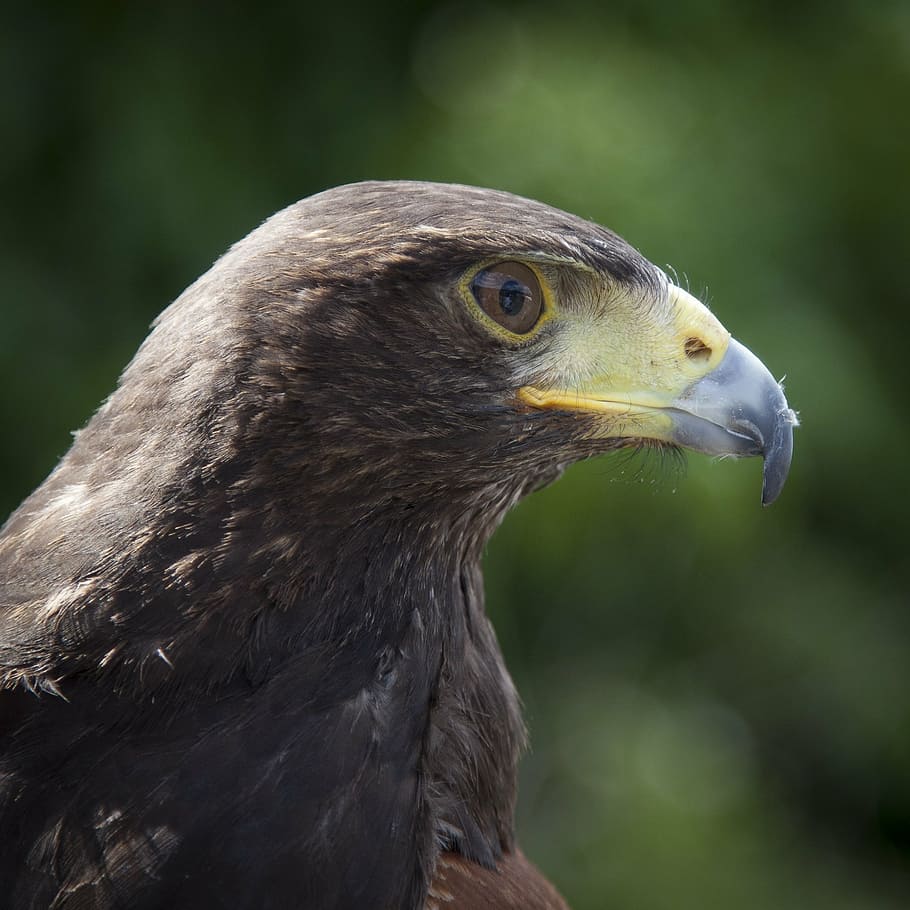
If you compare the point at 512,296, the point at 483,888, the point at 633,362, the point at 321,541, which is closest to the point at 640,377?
the point at 633,362

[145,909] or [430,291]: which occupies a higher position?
[430,291]

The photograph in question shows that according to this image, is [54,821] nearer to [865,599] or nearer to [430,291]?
[430,291]

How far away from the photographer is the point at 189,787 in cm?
204

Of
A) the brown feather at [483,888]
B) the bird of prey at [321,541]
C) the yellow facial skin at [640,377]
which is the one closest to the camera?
the bird of prey at [321,541]

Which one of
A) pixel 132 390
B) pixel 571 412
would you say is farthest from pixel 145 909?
pixel 571 412

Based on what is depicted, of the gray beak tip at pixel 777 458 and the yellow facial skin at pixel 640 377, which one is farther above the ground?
the yellow facial skin at pixel 640 377

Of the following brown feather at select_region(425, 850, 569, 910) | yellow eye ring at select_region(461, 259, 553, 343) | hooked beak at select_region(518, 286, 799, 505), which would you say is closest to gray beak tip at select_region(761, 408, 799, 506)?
hooked beak at select_region(518, 286, 799, 505)

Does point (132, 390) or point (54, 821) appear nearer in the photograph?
point (54, 821)

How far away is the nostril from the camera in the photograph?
2354 mm

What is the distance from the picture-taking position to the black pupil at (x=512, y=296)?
224 cm

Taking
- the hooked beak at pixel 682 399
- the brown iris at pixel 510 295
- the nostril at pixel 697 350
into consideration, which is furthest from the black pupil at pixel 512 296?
the nostril at pixel 697 350

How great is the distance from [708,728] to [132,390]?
2996 mm

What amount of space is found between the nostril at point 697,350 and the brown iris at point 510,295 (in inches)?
10.7

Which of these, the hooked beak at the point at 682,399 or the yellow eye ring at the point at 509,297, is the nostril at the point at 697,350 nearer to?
the hooked beak at the point at 682,399
